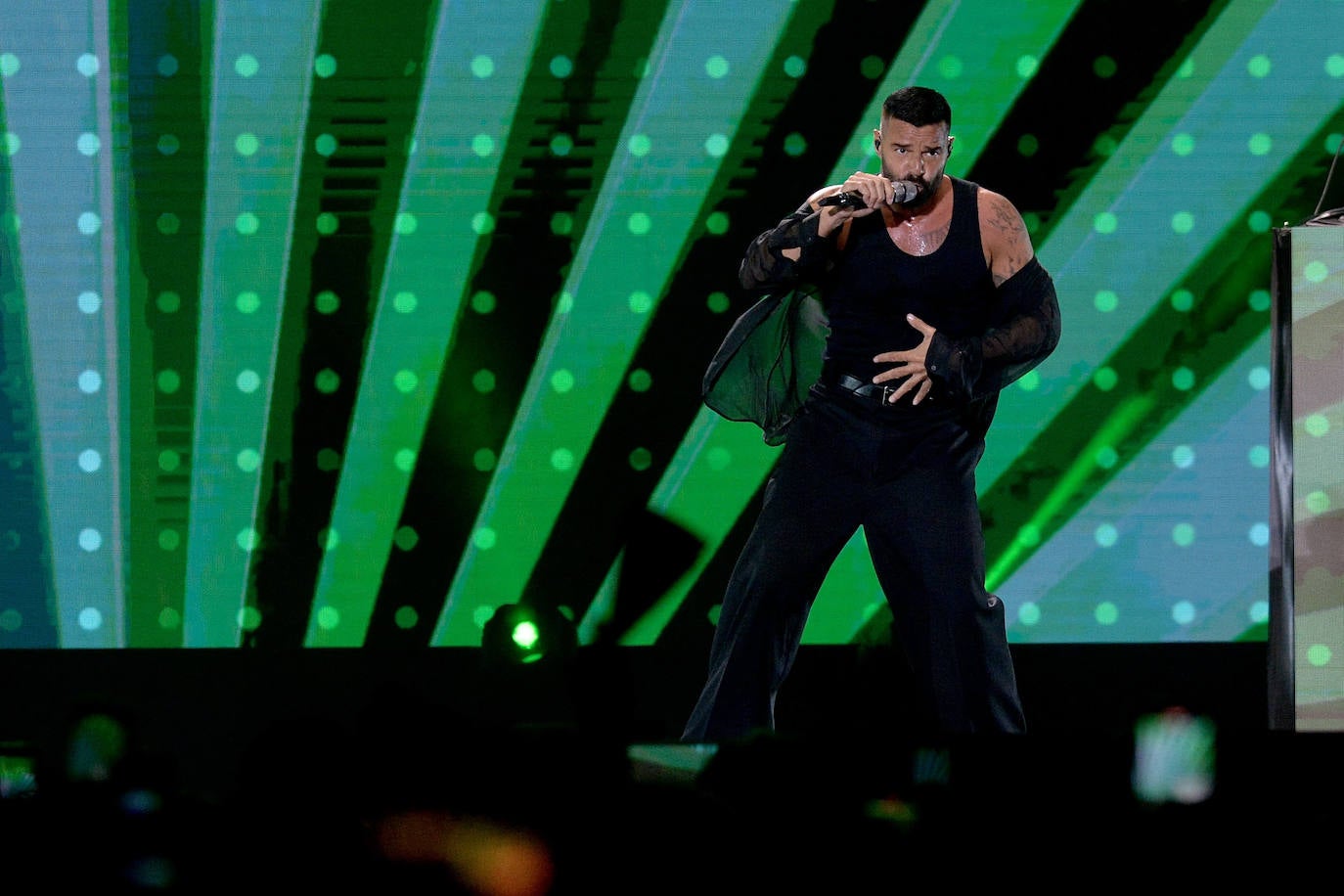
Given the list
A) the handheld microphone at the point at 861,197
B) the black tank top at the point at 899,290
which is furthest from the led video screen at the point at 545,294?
the handheld microphone at the point at 861,197

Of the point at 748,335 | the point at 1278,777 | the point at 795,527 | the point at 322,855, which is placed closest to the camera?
the point at 322,855

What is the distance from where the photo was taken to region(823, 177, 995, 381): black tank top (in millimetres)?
2717

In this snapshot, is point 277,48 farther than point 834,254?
Yes

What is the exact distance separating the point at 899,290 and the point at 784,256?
0.87ft

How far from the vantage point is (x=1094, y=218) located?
3908 mm

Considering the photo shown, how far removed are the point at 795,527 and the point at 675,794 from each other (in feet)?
5.64

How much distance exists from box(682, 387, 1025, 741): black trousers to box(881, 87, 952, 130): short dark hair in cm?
57

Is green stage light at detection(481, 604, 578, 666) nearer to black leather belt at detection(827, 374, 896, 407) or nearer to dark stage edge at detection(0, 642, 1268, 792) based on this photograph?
dark stage edge at detection(0, 642, 1268, 792)

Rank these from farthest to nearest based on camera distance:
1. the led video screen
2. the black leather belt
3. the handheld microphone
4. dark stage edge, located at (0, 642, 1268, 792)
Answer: the led video screen
dark stage edge, located at (0, 642, 1268, 792)
the black leather belt
the handheld microphone

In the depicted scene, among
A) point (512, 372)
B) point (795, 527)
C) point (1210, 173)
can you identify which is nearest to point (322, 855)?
point (795, 527)

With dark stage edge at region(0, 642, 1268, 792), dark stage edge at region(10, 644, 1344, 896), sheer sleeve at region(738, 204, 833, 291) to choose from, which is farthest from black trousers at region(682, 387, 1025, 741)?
dark stage edge at region(10, 644, 1344, 896)

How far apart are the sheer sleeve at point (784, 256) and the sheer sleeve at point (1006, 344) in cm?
29

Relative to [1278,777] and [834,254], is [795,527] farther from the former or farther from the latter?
[1278,777]

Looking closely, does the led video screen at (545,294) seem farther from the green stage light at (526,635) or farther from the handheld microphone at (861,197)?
the handheld microphone at (861,197)
